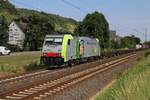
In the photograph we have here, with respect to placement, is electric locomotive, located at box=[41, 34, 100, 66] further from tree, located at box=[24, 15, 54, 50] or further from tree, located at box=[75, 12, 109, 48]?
tree, located at box=[24, 15, 54, 50]

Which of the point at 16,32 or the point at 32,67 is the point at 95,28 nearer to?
the point at 16,32

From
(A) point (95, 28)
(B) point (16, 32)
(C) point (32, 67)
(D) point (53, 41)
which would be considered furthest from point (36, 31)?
(D) point (53, 41)

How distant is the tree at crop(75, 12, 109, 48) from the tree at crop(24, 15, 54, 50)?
7.74 meters

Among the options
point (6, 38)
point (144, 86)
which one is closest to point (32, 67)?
point (144, 86)

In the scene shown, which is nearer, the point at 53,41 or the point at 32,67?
the point at 53,41

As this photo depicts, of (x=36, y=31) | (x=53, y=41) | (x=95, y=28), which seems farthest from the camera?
(x=36, y=31)

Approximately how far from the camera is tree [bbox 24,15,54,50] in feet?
325

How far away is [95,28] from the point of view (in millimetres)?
94375

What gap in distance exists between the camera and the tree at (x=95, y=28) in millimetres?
A: 96188

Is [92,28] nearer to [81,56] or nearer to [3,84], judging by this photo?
[81,56]

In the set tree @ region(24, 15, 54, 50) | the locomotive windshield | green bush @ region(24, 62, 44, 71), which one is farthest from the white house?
the locomotive windshield

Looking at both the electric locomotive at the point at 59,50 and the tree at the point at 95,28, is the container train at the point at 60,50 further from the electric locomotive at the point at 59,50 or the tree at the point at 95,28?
the tree at the point at 95,28

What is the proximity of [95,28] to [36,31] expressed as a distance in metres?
14.4

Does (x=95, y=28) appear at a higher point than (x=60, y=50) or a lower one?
higher
